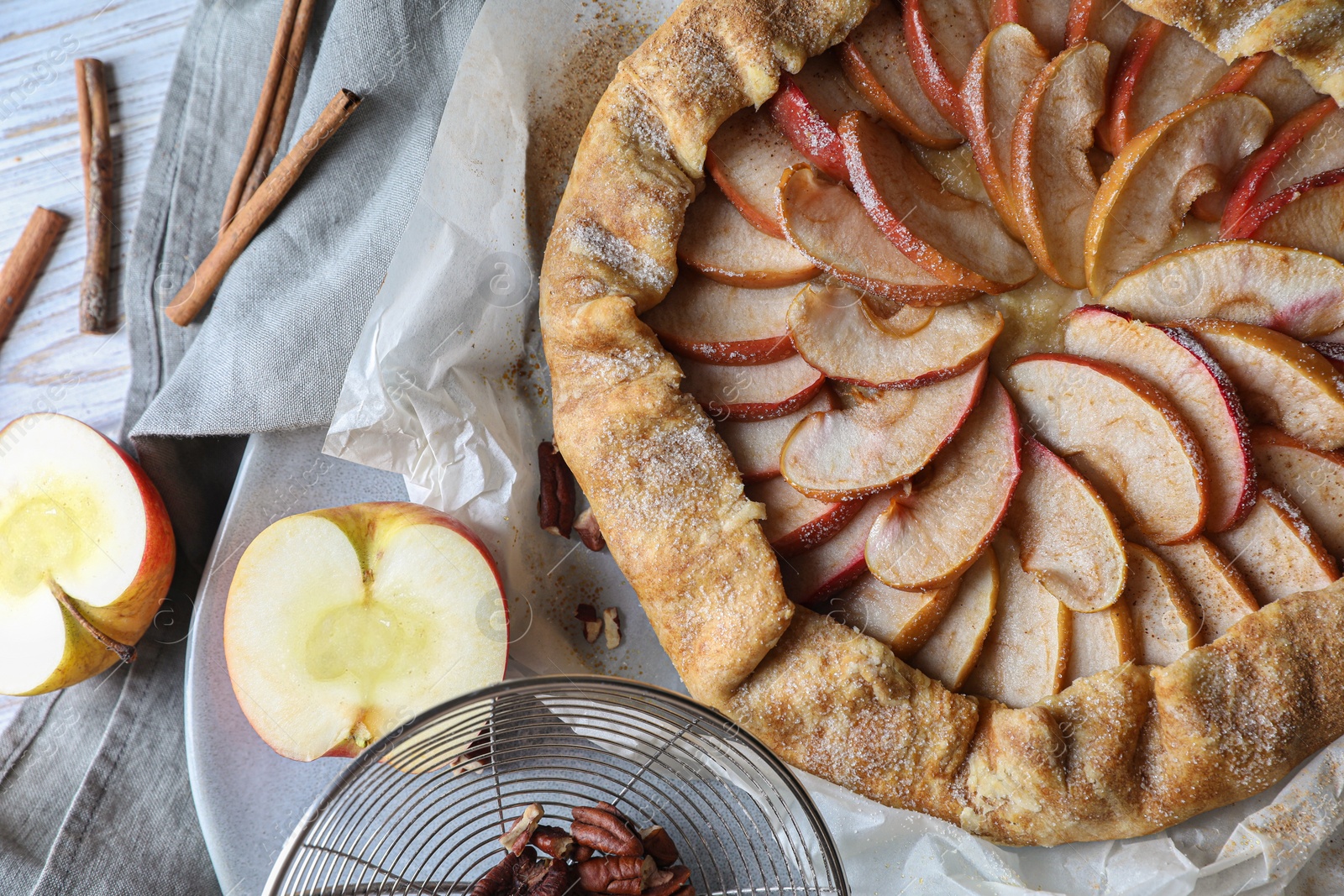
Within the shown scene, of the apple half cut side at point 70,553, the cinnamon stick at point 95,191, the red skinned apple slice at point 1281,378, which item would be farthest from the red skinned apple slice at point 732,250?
the cinnamon stick at point 95,191

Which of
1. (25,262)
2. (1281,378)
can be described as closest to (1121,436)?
(1281,378)

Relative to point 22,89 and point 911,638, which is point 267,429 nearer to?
point 22,89

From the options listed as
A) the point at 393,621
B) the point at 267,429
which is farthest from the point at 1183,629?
the point at 267,429

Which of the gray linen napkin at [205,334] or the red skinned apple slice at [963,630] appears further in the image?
the gray linen napkin at [205,334]

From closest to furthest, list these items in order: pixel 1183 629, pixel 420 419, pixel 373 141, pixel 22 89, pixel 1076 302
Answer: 1. pixel 1183 629
2. pixel 1076 302
3. pixel 420 419
4. pixel 373 141
5. pixel 22 89

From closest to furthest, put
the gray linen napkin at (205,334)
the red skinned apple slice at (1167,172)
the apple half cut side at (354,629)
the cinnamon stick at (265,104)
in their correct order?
the red skinned apple slice at (1167,172) < the apple half cut side at (354,629) < the gray linen napkin at (205,334) < the cinnamon stick at (265,104)

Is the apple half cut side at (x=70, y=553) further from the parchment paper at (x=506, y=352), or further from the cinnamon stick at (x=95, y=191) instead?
the parchment paper at (x=506, y=352)

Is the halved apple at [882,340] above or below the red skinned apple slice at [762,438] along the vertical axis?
above

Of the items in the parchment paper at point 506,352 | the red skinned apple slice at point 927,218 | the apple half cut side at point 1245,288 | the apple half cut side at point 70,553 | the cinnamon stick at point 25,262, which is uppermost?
the apple half cut side at point 1245,288
